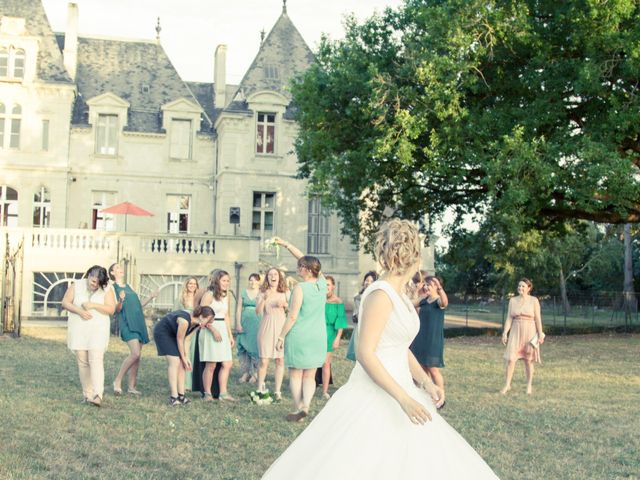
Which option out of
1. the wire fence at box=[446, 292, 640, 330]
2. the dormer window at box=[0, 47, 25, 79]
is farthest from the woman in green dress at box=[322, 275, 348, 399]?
the dormer window at box=[0, 47, 25, 79]

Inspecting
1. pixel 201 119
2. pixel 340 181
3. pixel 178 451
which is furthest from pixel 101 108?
pixel 178 451

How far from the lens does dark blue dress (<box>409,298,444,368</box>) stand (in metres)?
12.8

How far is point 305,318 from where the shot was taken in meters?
11.4

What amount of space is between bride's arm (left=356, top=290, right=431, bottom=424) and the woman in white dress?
7.71 metres

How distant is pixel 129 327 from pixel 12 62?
29703 mm

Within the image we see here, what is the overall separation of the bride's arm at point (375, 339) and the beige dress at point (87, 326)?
771 centimetres

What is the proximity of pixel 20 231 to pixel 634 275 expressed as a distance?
44645 millimetres

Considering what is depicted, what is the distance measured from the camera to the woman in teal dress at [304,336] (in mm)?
11109

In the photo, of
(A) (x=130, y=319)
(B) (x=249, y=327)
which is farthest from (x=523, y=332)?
(A) (x=130, y=319)

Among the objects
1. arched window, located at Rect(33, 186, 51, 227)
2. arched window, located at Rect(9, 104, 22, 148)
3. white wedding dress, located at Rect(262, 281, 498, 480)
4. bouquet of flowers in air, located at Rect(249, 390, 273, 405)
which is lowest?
bouquet of flowers in air, located at Rect(249, 390, 273, 405)

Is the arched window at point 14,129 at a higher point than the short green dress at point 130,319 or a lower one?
higher

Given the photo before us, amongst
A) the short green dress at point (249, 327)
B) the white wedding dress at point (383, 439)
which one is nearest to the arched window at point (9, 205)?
the short green dress at point (249, 327)

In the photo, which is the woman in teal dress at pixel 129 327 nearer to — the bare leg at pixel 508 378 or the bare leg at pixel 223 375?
the bare leg at pixel 223 375

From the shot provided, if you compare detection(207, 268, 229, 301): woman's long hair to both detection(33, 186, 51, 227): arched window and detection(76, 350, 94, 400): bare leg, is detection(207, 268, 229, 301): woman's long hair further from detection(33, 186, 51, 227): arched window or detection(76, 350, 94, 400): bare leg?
detection(33, 186, 51, 227): arched window
